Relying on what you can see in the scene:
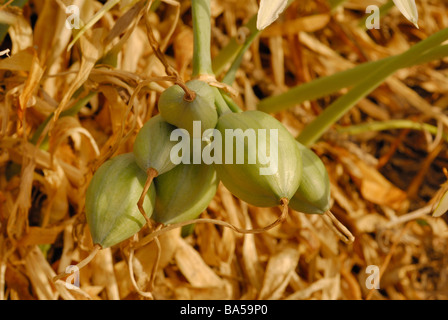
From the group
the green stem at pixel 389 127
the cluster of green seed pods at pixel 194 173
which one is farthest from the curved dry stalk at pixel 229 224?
the green stem at pixel 389 127

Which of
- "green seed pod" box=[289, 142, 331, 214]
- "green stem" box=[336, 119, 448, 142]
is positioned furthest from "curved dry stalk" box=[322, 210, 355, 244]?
"green stem" box=[336, 119, 448, 142]

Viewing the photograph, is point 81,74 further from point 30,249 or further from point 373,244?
point 373,244

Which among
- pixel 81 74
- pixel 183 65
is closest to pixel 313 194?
pixel 81 74

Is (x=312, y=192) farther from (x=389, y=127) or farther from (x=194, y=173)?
(x=389, y=127)

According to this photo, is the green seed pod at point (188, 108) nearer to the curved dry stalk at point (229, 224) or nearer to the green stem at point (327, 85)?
the curved dry stalk at point (229, 224)

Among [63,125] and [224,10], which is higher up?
[224,10]

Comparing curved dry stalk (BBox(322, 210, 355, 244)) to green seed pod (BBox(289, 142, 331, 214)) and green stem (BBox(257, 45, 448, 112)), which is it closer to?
green seed pod (BBox(289, 142, 331, 214))
